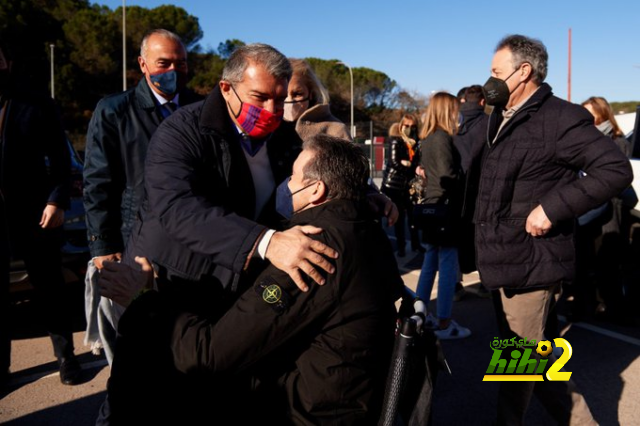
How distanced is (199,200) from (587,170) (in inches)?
65.9

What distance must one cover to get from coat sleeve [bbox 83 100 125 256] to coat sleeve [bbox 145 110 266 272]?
878mm

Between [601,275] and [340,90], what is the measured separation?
49483mm

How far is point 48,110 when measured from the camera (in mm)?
3498

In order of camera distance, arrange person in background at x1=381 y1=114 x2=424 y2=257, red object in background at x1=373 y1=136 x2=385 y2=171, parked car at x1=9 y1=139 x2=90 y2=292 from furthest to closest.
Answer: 1. red object in background at x1=373 y1=136 x2=385 y2=171
2. person in background at x1=381 y1=114 x2=424 y2=257
3. parked car at x1=9 y1=139 x2=90 y2=292

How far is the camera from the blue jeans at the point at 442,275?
13.7 ft

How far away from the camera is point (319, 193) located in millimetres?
1852

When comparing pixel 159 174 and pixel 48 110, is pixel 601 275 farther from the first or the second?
pixel 48 110

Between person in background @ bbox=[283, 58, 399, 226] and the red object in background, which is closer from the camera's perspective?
person in background @ bbox=[283, 58, 399, 226]

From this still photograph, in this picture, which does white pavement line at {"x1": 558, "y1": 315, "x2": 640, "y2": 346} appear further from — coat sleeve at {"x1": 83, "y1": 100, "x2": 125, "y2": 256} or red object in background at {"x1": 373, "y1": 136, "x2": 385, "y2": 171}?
red object in background at {"x1": 373, "y1": 136, "x2": 385, "y2": 171}

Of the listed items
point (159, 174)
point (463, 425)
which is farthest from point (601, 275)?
point (159, 174)

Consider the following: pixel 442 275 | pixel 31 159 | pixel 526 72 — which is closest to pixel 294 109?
pixel 526 72

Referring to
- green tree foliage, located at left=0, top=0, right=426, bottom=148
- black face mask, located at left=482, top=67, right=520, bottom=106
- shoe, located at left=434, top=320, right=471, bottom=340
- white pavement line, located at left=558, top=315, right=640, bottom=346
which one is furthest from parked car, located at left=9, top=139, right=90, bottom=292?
green tree foliage, located at left=0, top=0, right=426, bottom=148

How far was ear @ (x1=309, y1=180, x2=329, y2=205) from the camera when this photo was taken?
6.06 feet

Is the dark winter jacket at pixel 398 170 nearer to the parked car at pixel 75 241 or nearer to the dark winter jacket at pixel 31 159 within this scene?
the parked car at pixel 75 241
